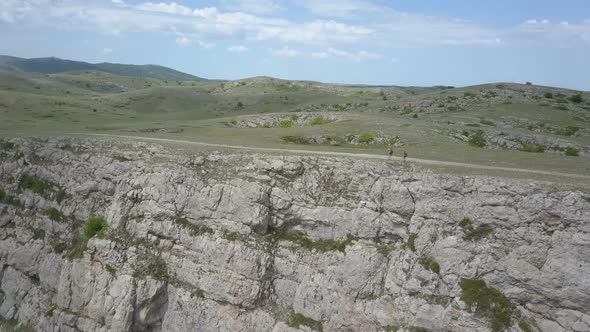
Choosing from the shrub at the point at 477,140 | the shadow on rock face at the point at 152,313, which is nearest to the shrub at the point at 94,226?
the shadow on rock face at the point at 152,313

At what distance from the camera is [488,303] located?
22234 millimetres

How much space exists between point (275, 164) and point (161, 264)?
1012 centimetres

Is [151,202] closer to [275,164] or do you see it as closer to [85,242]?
[85,242]

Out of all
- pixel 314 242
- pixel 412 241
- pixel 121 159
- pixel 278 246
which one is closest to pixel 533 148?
pixel 412 241

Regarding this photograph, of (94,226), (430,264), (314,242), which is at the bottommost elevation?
(94,226)

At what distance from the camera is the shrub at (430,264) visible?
2361 cm

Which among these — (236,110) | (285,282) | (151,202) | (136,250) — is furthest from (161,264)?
(236,110)

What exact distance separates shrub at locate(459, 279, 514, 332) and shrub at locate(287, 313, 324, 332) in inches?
324

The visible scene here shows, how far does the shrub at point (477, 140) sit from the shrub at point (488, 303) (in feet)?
74.6

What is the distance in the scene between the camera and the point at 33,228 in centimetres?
3247

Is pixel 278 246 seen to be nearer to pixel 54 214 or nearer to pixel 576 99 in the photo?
pixel 54 214

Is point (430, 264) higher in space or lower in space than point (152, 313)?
higher

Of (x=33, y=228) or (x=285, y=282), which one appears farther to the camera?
(x=33, y=228)

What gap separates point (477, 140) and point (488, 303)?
80.5 feet
